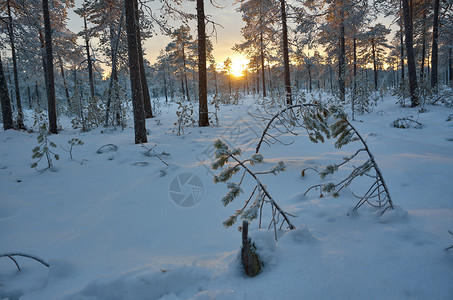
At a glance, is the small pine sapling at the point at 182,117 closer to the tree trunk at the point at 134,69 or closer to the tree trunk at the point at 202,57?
the tree trunk at the point at 202,57

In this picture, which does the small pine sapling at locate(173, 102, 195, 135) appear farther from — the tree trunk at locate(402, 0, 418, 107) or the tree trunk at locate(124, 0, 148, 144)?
the tree trunk at locate(402, 0, 418, 107)

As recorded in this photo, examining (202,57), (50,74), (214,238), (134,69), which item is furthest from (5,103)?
(214,238)

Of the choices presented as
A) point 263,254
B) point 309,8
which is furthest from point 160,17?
point 309,8

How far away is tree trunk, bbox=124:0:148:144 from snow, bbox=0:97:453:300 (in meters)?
2.01

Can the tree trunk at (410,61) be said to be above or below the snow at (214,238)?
above

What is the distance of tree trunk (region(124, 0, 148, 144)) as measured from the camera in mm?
5129

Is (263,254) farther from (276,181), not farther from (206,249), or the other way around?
(276,181)

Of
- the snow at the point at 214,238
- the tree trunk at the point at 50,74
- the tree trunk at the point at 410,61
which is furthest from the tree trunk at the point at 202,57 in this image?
the tree trunk at the point at 410,61

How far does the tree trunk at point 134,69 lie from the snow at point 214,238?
6.58 feet

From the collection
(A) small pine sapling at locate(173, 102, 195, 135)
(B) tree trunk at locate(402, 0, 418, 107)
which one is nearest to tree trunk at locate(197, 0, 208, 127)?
(A) small pine sapling at locate(173, 102, 195, 135)

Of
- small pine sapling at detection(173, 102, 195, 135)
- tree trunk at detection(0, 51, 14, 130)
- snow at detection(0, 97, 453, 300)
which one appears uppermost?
tree trunk at detection(0, 51, 14, 130)

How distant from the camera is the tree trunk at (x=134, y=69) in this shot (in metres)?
5.13

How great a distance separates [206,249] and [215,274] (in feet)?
1.22

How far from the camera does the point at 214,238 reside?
6.10 feet
